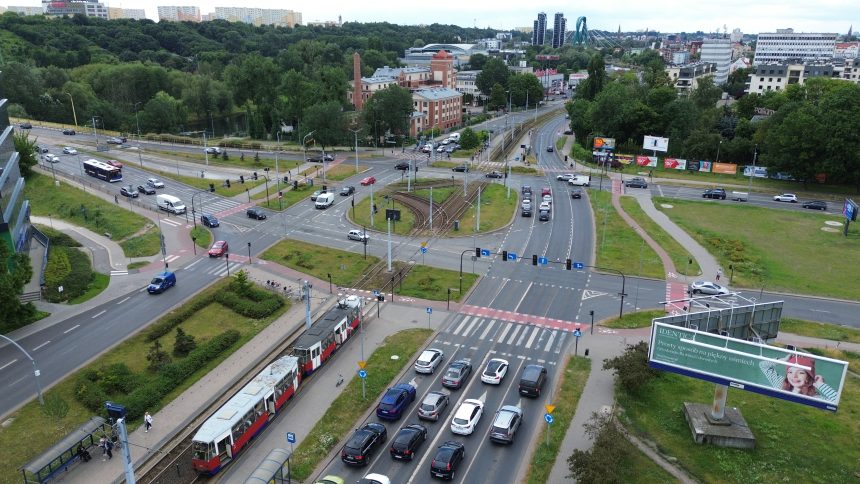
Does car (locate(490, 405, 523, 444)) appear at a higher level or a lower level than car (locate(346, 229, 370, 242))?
lower

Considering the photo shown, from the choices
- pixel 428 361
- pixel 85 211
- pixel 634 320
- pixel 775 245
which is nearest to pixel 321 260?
pixel 428 361

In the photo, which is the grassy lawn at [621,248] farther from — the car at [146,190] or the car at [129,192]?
the car at [129,192]

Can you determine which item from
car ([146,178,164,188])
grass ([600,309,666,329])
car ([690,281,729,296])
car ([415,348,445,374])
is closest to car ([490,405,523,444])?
car ([415,348,445,374])

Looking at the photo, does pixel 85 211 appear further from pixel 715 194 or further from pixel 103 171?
pixel 715 194

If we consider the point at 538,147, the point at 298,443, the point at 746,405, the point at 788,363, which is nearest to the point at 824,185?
the point at 538,147

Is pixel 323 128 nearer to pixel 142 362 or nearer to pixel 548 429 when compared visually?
pixel 142 362

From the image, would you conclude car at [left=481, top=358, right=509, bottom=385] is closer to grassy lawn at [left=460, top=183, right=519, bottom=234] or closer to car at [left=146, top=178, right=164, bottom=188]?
grassy lawn at [left=460, top=183, right=519, bottom=234]
